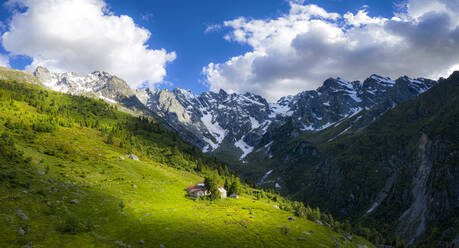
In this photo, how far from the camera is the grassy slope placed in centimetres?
5191

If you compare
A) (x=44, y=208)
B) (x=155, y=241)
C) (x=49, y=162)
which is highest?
(x=49, y=162)

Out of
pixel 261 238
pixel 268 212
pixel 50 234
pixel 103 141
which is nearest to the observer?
pixel 50 234

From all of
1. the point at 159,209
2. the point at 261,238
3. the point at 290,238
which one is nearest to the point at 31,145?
the point at 159,209

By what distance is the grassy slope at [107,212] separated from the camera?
5191 cm

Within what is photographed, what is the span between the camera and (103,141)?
166375 mm

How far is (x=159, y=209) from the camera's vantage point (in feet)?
265

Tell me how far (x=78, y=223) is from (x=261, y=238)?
159ft

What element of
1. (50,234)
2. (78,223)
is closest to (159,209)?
(78,223)

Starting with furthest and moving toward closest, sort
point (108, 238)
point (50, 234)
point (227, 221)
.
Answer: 1. point (227, 221)
2. point (108, 238)
3. point (50, 234)

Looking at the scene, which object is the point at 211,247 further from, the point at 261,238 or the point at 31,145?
the point at 31,145

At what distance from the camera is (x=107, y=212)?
68.6m

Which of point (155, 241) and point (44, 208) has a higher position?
point (44, 208)

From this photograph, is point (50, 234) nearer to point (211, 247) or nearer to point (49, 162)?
point (211, 247)

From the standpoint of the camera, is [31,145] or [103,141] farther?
[103,141]
